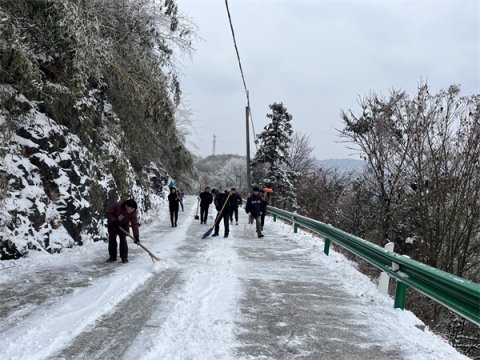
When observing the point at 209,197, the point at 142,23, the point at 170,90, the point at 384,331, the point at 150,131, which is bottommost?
the point at 384,331

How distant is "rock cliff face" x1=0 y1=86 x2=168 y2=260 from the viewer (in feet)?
23.7

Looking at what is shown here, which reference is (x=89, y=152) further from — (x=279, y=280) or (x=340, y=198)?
(x=340, y=198)

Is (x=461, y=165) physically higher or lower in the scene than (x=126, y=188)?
higher

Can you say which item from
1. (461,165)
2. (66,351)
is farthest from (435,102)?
(66,351)

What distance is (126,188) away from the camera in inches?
464

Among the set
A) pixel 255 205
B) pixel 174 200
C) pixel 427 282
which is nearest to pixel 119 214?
pixel 427 282

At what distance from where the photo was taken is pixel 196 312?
4836mm

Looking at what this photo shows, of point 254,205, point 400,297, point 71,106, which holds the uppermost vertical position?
point 71,106

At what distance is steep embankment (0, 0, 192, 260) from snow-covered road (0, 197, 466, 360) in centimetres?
102

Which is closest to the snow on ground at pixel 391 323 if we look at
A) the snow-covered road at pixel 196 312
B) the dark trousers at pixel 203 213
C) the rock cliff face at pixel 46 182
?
the snow-covered road at pixel 196 312

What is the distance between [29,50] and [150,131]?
6531 mm

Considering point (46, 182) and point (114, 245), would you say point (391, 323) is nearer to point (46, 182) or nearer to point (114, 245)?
point (114, 245)

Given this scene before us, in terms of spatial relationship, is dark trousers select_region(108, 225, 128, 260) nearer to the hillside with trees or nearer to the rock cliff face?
the rock cliff face

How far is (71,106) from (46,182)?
8.48 feet
